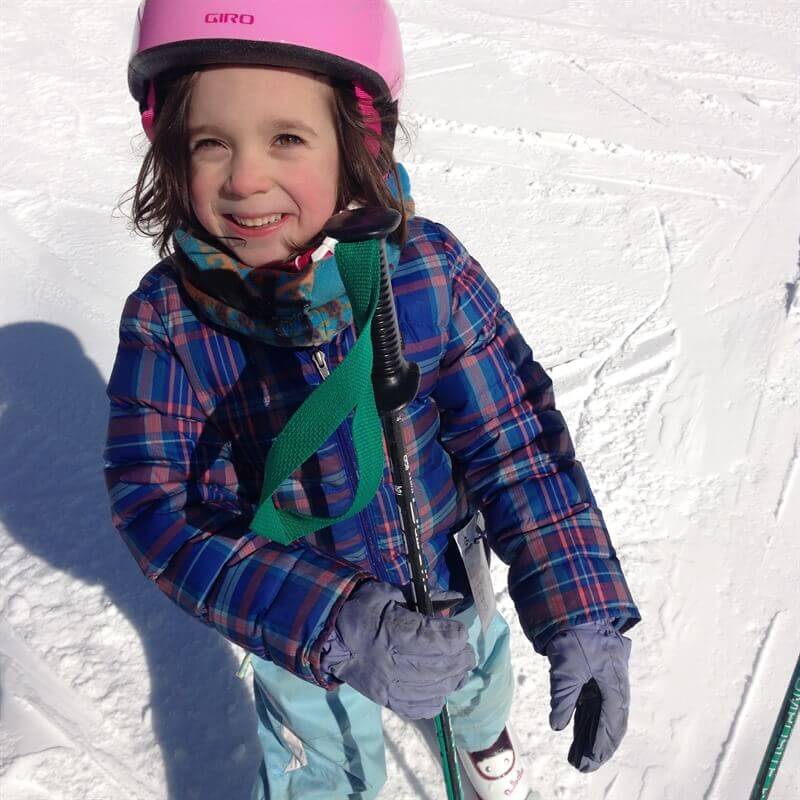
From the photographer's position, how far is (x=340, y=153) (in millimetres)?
1481

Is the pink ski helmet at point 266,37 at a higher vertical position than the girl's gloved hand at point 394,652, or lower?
higher

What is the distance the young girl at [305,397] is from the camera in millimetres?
1387

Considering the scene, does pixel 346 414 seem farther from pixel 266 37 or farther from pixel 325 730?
pixel 325 730

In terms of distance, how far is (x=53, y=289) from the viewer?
3.48 metres

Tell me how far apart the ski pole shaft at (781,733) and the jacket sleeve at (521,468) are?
297mm

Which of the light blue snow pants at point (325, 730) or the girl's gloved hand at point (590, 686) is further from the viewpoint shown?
the light blue snow pants at point (325, 730)

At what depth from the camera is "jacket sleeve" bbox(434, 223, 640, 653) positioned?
1.58 meters

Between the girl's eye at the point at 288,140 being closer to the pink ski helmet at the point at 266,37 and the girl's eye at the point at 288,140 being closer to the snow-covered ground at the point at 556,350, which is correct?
the pink ski helmet at the point at 266,37

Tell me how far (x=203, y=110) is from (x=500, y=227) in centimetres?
274

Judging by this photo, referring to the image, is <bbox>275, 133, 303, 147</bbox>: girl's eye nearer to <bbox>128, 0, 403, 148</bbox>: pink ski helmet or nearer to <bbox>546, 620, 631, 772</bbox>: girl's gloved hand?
<bbox>128, 0, 403, 148</bbox>: pink ski helmet

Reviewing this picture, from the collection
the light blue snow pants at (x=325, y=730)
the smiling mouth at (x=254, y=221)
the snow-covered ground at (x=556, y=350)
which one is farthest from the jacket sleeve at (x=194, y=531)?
the snow-covered ground at (x=556, y=350)

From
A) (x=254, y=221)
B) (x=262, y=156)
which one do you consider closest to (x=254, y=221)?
(x=254, y=221)

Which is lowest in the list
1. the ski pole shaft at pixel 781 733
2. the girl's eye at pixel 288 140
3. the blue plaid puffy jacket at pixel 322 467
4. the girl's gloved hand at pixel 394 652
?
the ski pole shaft at pixel 781 733

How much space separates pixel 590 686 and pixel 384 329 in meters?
0.80
